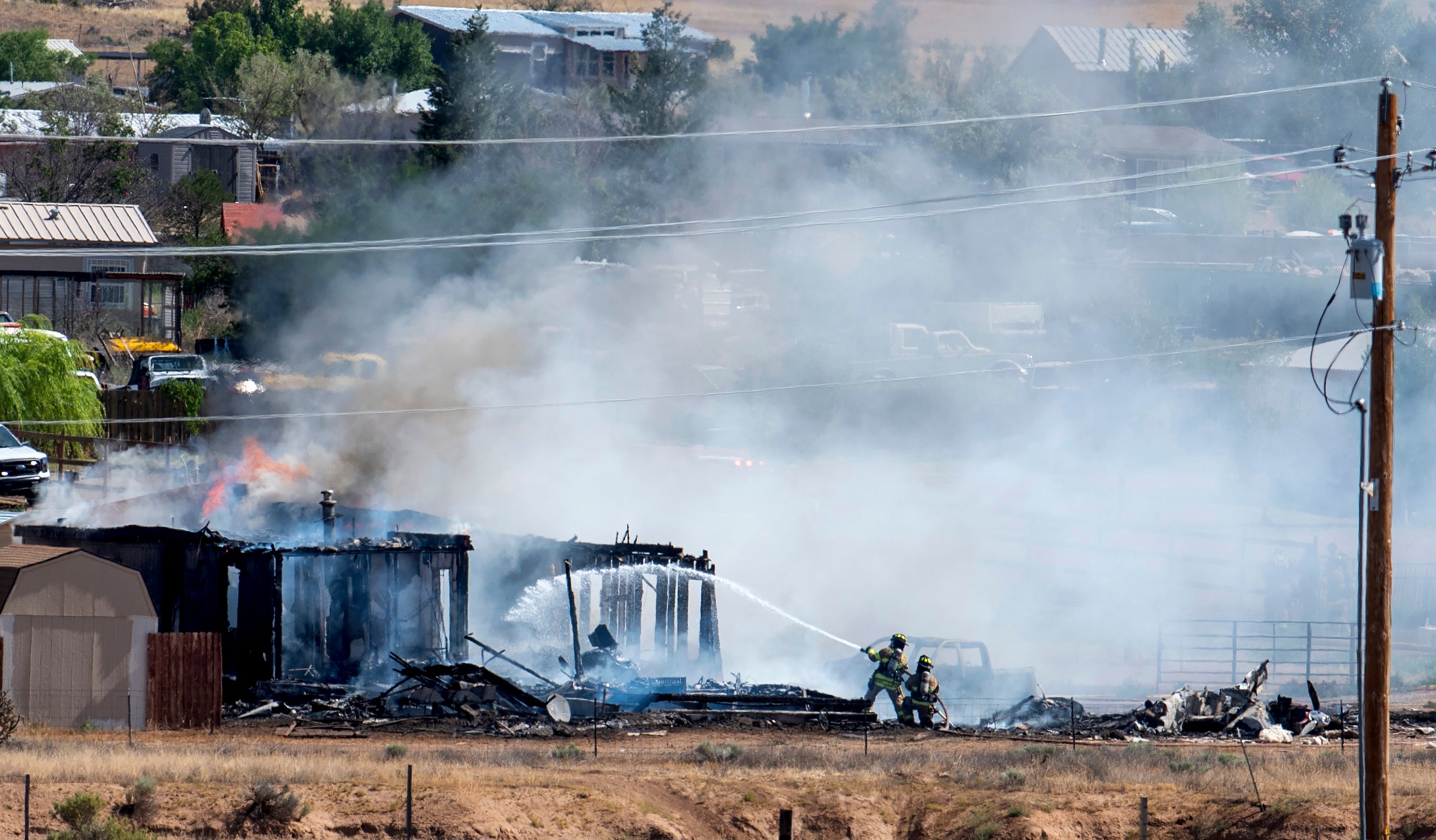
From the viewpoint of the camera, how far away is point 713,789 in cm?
1590

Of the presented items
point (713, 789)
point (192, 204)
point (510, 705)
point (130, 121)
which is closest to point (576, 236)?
point (192, 204)

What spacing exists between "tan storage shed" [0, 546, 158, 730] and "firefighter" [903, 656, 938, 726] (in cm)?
933

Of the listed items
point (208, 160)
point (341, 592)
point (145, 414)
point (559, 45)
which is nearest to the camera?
point (341, 592)

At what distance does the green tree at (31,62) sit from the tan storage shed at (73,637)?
6371 centimetres

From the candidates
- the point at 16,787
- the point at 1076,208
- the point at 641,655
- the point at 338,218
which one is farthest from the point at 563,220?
the point at 16,787

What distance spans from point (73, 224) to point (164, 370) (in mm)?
13081

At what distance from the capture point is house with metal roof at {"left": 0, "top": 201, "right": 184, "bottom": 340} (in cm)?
4569

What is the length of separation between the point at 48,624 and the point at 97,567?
83cm

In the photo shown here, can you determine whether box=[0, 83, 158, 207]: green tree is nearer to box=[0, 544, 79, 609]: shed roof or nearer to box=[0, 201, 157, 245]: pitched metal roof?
box=[0, 201, 157, 245]: pitched metal roof

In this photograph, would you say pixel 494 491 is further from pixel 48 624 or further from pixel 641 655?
pixel 48 624

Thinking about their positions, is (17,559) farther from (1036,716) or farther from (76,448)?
(76,448)

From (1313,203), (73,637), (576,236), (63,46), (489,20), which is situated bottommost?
(73,637)

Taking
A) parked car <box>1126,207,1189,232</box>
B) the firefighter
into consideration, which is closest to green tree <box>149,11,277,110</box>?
parked car <box>1126,207,1189,232</box>

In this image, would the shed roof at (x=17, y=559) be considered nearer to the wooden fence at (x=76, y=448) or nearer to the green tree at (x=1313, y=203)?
the wooden fence at (x=76, y=448)
